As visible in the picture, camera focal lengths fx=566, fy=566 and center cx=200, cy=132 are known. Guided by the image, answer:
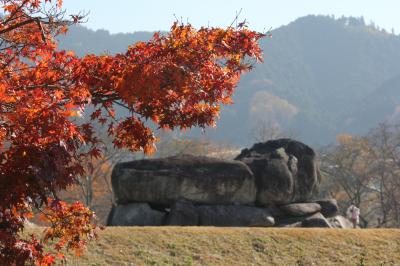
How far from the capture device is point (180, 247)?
20219 mm

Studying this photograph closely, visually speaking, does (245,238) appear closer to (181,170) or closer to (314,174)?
(181,170)

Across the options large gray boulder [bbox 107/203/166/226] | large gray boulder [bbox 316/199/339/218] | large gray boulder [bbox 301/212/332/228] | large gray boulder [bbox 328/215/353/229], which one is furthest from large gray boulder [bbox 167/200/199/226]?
large gray boulder [bbox 316/199/339/218]

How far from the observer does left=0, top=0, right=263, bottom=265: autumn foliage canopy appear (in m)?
7.75

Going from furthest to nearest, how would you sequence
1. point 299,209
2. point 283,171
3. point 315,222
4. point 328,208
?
point 328,208 → point 283,171 → point 299,209 → point 315,222

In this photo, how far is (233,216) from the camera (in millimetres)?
27484

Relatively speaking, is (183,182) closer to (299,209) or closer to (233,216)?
(233,216)

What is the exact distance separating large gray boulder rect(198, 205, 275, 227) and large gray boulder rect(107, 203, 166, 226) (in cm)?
210

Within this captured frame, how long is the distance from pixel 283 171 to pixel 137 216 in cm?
811

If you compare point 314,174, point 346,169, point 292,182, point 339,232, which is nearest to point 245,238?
point 339,232

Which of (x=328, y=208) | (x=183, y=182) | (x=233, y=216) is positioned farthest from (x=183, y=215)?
(x=328, y=208)

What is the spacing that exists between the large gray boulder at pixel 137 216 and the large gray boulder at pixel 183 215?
2.24 feet

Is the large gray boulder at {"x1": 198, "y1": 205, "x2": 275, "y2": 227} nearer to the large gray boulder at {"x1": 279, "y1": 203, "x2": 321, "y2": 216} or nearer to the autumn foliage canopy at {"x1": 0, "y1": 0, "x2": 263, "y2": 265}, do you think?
the large gray boulder at {"x1": 279, "y1": 203, "x2": 321, "y2": 216}

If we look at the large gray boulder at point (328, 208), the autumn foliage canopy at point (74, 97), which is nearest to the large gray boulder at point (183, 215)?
the large gray boulder at point (328, 208)

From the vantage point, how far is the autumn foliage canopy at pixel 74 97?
305 inches
